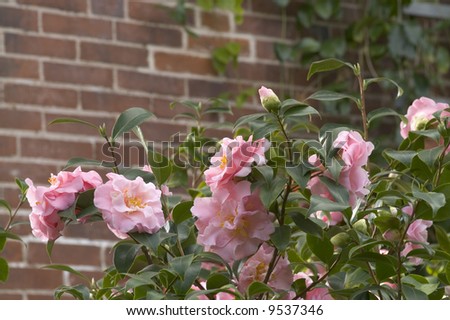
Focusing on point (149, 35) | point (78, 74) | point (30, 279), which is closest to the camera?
point (30, 279)

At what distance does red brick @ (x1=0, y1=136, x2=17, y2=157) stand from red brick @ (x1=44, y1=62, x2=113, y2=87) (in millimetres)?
216

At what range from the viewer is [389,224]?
1193 mm

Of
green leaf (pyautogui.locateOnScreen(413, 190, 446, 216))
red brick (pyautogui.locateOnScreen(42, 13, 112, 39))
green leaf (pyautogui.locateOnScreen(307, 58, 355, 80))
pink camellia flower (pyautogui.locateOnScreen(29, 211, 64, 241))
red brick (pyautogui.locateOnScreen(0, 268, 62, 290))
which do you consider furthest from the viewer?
red brick (pyautogui.locateOnScreen(42, 13, 112, 39))

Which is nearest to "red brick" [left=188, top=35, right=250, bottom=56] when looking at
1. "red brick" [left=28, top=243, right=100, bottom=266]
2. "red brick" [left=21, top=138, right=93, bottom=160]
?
"red brick" [left=21, top=138, right=93, bottom=160]

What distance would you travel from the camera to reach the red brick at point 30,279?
2619 millimetres

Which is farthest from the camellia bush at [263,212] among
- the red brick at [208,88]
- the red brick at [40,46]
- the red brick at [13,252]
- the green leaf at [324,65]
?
the red brick at [208,88]

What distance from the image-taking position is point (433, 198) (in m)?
1.09

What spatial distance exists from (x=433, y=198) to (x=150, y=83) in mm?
1818

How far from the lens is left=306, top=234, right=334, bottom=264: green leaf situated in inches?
47.2

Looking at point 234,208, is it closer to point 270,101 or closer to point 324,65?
point 270,101

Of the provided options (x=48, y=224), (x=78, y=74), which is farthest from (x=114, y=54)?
(x=48, y=224)

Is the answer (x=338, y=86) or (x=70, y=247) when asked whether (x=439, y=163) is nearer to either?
(x=70, y=247)

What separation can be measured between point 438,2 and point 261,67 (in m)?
0.74

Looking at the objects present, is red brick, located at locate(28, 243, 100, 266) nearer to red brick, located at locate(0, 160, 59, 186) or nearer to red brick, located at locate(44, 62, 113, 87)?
red brick, located at locate(0, 160, 59, 186)
